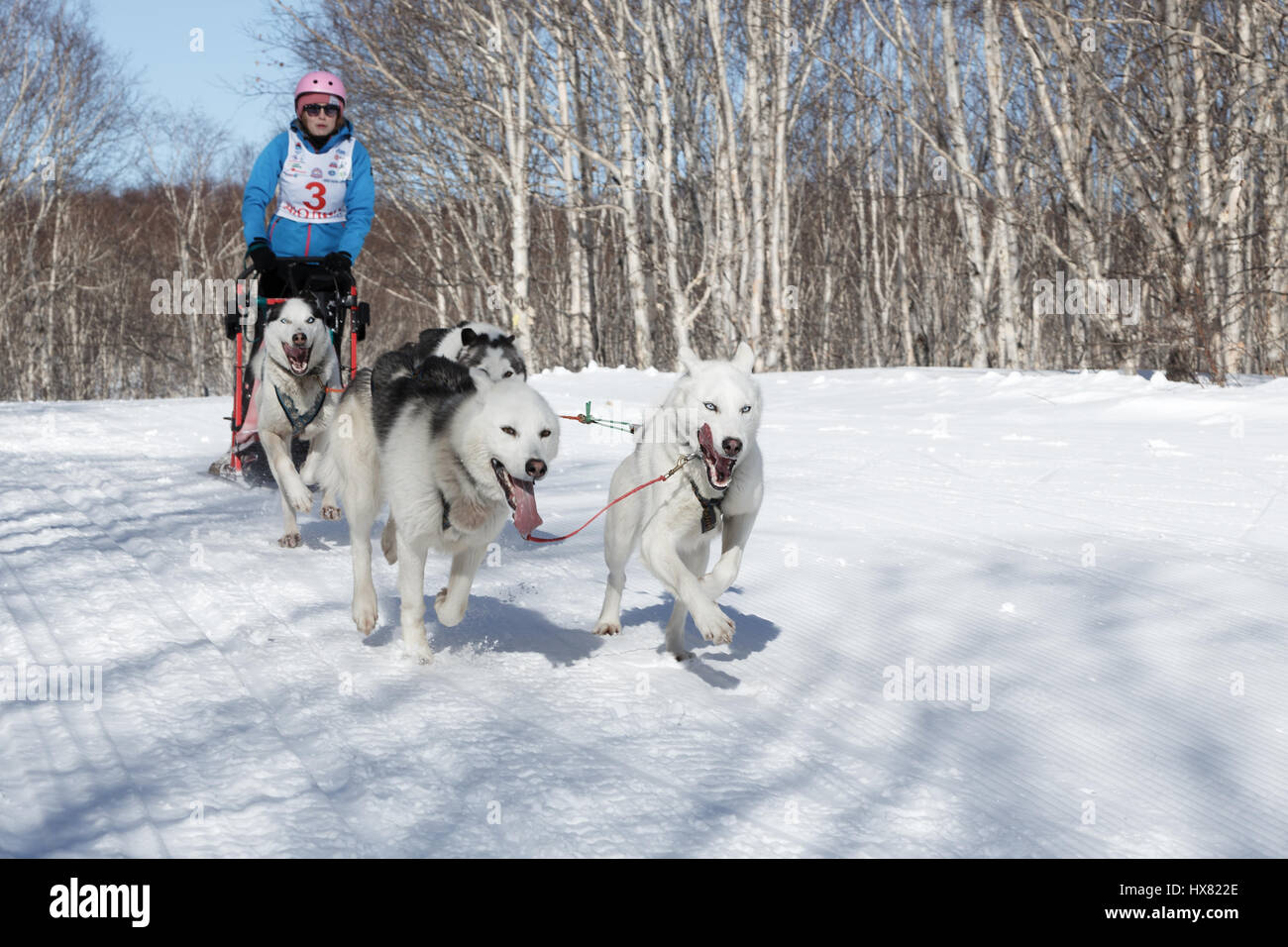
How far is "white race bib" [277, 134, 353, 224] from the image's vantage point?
5.84 m

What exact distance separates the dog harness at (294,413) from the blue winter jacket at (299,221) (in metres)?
0.93

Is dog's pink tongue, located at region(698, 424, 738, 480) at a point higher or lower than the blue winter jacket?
lower

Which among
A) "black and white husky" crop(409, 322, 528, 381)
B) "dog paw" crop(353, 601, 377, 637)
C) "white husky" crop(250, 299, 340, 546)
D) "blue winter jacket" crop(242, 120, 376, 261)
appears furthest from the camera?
"blue winter jacket" crop(242, 120, 376, 261)

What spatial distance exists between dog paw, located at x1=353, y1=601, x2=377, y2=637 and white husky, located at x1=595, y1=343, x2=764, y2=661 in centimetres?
99

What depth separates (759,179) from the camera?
15.6m

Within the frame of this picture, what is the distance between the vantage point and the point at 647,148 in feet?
51.2

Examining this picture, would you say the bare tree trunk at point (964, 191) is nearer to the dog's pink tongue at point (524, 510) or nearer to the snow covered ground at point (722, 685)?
the snow covered ground at point (722, 685)

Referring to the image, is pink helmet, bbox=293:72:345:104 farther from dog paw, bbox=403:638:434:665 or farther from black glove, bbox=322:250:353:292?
dog paw, bbox=403:638:434:665

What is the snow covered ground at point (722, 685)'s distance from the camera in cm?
234

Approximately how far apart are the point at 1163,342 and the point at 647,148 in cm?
830

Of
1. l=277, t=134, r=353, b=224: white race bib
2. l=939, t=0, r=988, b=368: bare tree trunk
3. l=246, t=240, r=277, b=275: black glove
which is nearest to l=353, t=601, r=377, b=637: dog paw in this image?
l=246, t=240, r=277, b=275: black glove

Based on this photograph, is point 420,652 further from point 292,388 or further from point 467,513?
point 292,388

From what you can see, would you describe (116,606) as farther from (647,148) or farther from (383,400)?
(647,148)
